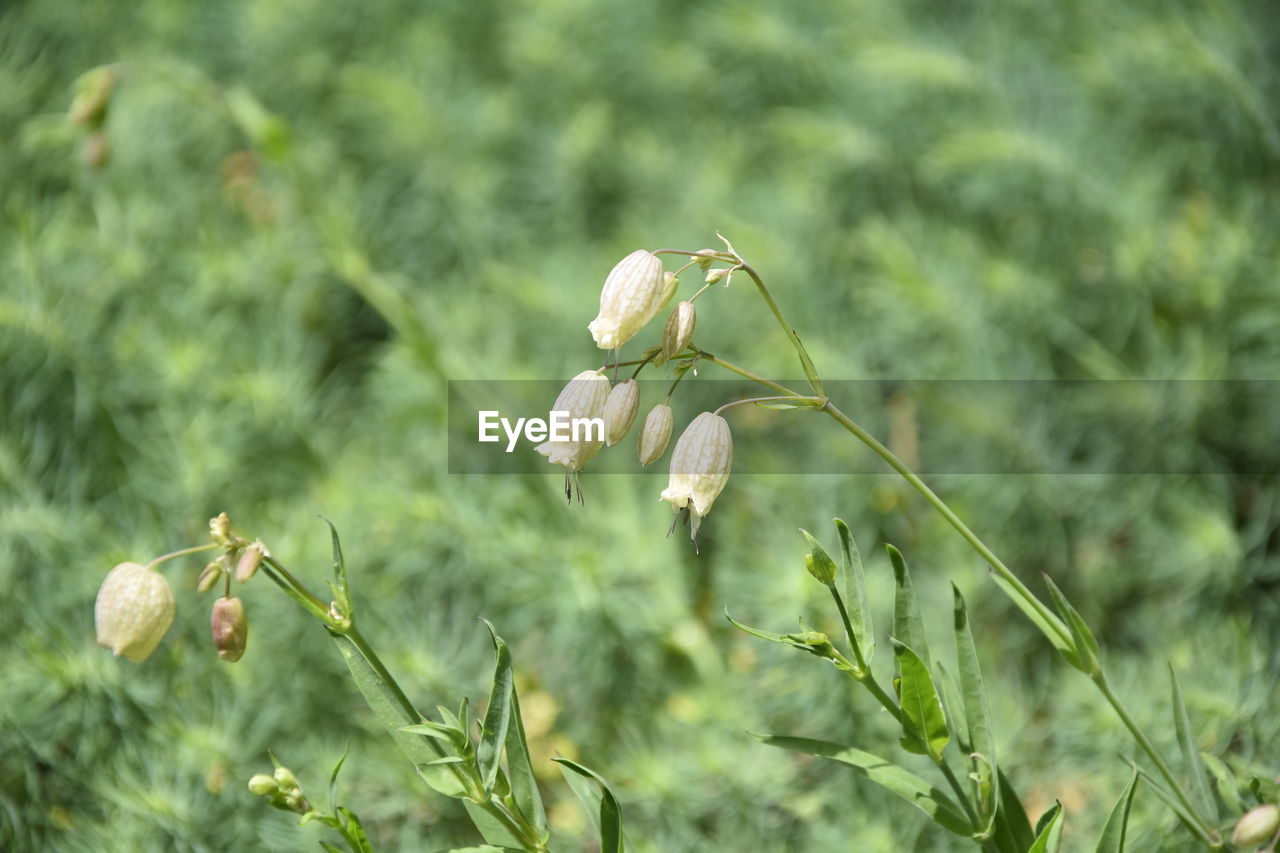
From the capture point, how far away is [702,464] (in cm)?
66

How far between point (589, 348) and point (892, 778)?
0.96 m

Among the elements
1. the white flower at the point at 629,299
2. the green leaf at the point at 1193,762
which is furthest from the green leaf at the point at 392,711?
the green leaf at the point at 1193,762

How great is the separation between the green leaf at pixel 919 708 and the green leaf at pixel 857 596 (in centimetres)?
3

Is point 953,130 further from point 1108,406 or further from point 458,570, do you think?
point 458,570

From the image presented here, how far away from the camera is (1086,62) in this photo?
1576 millimetres

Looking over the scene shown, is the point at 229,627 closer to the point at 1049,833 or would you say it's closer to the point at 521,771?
the point at 521,771

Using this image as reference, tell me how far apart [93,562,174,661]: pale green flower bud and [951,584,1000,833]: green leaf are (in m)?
0.54

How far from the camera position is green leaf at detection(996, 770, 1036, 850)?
0.68 meters

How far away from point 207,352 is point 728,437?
102 centimetres

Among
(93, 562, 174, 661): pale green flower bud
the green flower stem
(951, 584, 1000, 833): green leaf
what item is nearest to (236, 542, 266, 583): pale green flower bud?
the green flower stem

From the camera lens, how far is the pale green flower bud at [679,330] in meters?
0.61

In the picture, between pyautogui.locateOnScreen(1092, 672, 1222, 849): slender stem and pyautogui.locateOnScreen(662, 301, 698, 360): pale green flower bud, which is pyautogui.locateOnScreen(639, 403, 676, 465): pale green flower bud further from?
pyautogui.locateOnScreen(1092, 672, 1222, 849): slender stem

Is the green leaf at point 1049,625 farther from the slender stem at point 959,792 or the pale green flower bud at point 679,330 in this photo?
the pale green flower bud at point 679,330

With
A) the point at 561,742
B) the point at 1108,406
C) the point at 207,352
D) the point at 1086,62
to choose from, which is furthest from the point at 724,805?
the point at 1086,62
